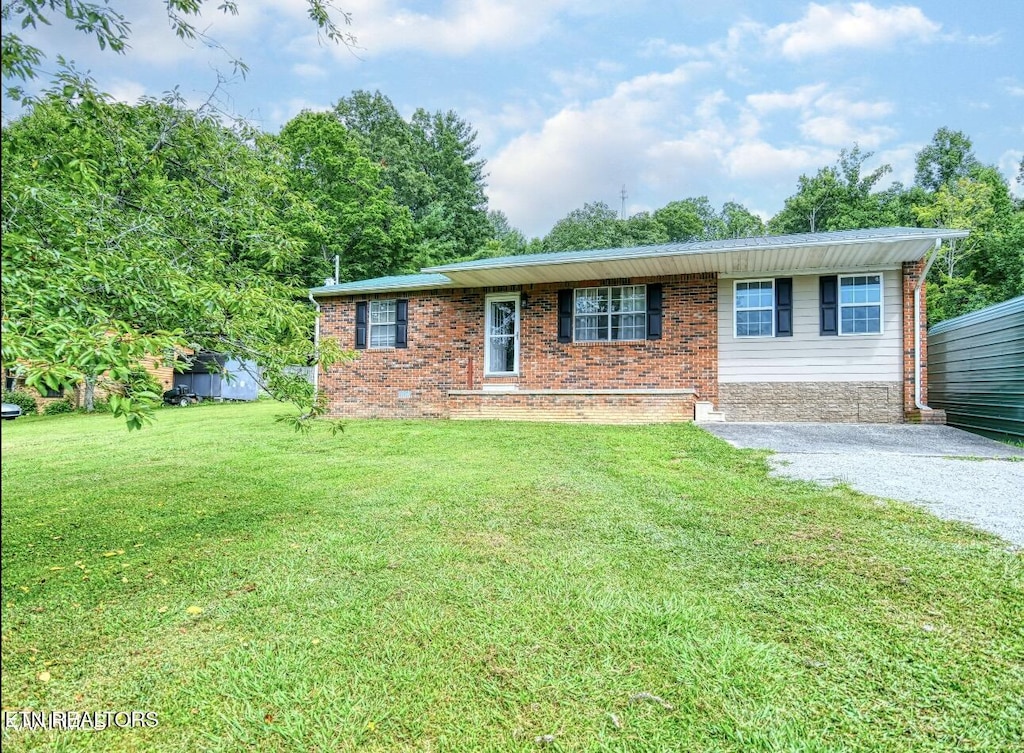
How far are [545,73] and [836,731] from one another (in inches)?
135

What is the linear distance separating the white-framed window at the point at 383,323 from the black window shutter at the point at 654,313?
5.62 meters

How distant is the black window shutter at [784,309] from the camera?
31.7 ft

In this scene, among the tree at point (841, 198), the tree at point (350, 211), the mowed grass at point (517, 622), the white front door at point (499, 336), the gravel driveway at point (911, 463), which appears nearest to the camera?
the mowed grass at point (517, 622)

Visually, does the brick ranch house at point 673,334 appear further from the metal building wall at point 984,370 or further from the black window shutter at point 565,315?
the metal building wall at point 984,370

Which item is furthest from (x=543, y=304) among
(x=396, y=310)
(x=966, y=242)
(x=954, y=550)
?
(x=966, y=242)

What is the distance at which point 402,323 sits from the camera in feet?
39.0

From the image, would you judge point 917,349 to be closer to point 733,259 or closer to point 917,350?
point 917,350

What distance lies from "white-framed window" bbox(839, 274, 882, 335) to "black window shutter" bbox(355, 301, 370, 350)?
32.1 ft

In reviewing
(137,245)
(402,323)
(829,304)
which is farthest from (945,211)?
(137,245)

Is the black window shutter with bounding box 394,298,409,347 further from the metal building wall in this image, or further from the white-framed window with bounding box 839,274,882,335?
the metal building wall

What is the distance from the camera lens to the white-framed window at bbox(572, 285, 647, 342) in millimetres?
10469

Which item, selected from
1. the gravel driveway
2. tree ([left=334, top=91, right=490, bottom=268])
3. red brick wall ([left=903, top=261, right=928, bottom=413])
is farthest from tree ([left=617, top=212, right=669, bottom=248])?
the gravel driveway

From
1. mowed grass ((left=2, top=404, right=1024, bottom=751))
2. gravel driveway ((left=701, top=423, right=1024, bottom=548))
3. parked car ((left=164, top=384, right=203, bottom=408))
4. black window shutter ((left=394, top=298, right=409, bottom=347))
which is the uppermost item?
black window shutter ((left=394, top=298, right=409, bottom=347))

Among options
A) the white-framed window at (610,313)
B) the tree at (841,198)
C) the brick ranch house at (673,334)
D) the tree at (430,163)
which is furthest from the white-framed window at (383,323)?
the tree at (841,198)
